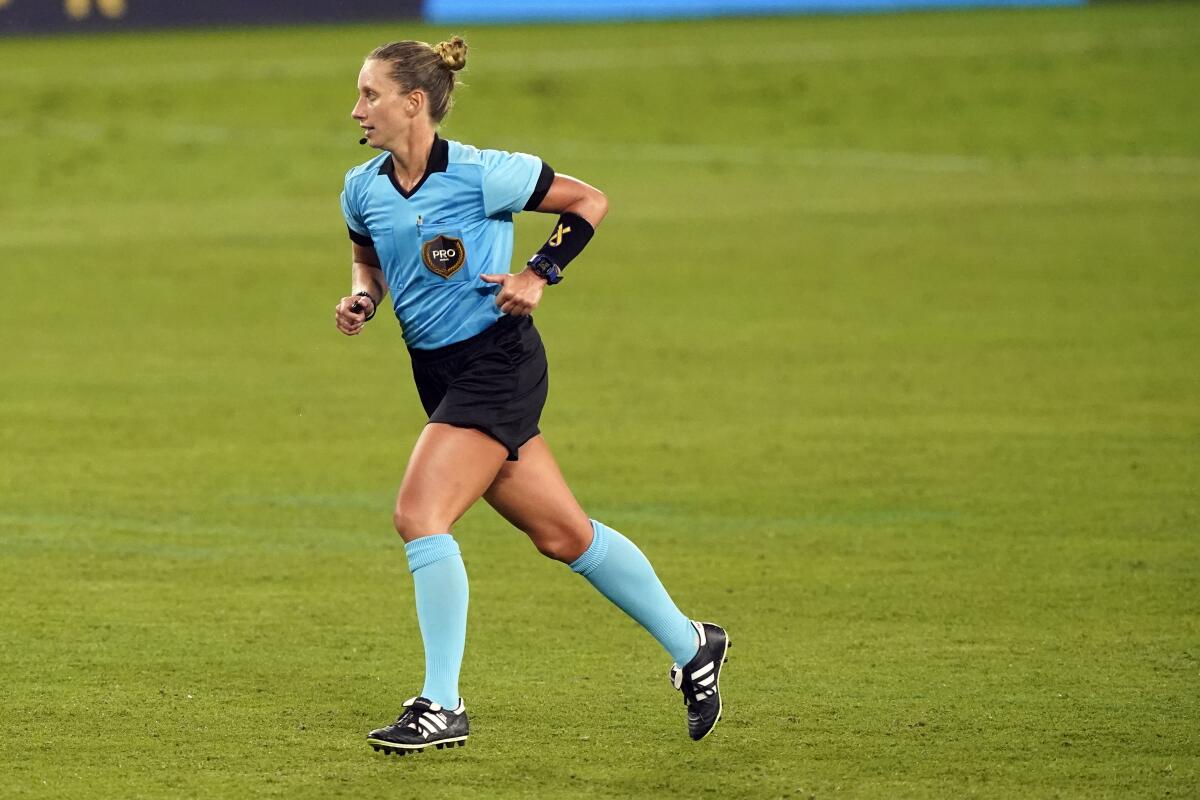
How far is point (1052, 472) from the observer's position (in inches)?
392

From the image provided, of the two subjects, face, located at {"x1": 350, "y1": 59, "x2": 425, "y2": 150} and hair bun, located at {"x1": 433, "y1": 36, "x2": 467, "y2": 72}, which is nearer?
face, located at {"x1": 350, "y1": 59, "x2": 425, "y2": 150}

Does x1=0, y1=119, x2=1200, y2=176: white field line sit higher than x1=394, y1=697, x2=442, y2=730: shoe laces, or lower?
lower

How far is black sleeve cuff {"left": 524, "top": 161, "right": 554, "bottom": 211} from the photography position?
19.9 ft

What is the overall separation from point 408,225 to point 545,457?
2.58ft

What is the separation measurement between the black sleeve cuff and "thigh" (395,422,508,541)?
0.70 metres

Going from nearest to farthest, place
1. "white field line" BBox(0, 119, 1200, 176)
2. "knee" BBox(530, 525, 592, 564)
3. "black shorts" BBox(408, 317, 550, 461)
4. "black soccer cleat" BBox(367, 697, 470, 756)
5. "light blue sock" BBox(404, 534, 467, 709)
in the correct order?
"black soccer cleat" BBox(367, 697, 470, 756)
"light blue sock" BBox(404, 534, 467, 709)
"black shorts" BBox(408, 317, 550, 461)
"knee" BBox(530, 525, 592, 564)
"white field line" BBox(0, 119, 1200, 176)

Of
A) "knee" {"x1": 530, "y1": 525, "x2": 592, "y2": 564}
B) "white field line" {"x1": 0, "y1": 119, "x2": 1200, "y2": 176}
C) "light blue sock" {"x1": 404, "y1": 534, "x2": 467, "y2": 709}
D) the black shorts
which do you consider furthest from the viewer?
"white field line" {"x1": 0, "y1": 119, "x2": 1200, "y2": 176}

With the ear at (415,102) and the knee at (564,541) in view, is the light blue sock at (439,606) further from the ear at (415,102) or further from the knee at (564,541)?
the ear at (415,102)

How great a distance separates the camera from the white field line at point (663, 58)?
29.2m

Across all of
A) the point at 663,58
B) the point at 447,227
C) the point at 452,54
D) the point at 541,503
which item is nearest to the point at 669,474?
the point at 541,503

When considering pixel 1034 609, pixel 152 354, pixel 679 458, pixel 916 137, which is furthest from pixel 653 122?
pixel 1034 609

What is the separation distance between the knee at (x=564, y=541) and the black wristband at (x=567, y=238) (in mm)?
770

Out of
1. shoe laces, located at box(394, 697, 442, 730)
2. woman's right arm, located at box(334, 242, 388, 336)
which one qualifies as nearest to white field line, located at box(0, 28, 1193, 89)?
woman's right arm, located at box(334, 242, 388, 336)

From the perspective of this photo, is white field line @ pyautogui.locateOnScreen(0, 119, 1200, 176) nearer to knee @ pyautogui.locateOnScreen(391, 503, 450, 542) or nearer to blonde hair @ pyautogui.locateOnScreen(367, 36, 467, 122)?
blonde hair @ pyautogui.locateOnScreen(367, 36, 467, 122)
